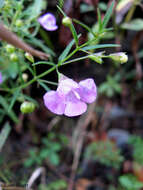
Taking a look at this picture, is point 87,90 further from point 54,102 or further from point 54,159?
point 54,159

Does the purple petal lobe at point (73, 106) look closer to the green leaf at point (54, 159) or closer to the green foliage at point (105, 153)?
the green leaf at point (54, 159)

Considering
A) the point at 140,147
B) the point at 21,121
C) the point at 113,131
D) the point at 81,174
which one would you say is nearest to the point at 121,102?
the point at 113,131

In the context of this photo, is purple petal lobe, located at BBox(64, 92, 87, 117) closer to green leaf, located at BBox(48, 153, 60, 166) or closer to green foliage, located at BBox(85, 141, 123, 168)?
green leaf, located at BBox(48, 153, 60, 166)

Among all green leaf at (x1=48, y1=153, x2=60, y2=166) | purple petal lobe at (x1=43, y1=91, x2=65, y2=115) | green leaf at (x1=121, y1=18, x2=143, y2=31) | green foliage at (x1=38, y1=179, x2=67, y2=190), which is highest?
purple petal lobe at (x1=43, y1=91, x2=65, y2=115)

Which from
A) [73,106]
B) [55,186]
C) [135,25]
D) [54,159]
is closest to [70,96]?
[73,106]

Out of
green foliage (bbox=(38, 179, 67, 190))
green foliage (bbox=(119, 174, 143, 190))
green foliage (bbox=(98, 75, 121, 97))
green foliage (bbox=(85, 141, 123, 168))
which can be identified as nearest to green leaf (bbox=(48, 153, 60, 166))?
green foliage (bbox=(38, 179, 67, 190))

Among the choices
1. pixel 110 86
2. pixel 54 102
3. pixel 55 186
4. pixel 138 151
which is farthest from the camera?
pixel 110 86
